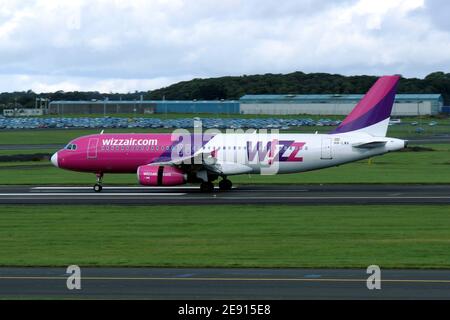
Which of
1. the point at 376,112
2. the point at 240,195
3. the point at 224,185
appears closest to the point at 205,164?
the point at 224,185

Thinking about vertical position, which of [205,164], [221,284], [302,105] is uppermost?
[302,105]

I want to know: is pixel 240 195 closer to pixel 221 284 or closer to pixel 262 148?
pixel 262 148

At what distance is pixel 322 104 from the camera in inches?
7234

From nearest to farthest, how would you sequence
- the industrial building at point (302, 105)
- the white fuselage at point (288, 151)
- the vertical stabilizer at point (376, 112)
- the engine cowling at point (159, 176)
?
1. the engine cowling at point (159, 176)
2. the white fuselage at point (288, 151)
3. the vertical stabilizer at point (376, 112)
4. the industrial building at point (302, 105)

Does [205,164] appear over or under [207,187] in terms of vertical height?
over

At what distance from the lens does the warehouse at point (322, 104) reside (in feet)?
590

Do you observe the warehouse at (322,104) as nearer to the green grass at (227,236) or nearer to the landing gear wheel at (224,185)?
the landing gear wheel at (224,185)

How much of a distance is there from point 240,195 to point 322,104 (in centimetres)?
13982

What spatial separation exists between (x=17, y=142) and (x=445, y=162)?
5999cm

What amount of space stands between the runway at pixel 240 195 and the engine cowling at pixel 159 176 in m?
0.70

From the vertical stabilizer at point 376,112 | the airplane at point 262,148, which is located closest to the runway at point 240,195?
the airplane at point 262,148

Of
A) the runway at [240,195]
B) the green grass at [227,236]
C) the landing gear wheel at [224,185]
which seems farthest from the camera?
the landing gear wheel at [224,185]

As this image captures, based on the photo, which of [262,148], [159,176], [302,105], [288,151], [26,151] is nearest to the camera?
[159,176]

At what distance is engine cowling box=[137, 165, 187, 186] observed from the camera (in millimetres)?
46469
